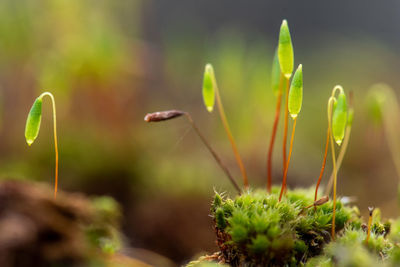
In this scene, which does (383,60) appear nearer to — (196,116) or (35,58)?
(196,116)

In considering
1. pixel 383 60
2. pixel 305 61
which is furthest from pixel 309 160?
pixel 305 61

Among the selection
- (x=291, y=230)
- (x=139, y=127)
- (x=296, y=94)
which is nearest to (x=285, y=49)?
(x=296, y=94)

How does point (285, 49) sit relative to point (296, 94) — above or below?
above

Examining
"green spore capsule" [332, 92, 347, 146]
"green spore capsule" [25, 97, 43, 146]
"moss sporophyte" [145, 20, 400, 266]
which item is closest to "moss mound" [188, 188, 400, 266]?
"moss sporophyte" [145, 20, 400, 266]

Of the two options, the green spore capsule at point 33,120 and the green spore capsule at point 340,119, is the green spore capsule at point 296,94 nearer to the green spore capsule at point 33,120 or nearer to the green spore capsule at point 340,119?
the green spore capsule at point 340,119

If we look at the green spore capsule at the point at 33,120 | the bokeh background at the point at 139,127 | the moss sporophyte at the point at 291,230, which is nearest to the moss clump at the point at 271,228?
the moss sporophyte at the point at 291,230

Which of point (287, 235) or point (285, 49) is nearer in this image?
point (287, 235)

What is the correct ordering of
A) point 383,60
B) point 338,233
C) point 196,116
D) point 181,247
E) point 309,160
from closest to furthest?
point 338,233
point 181,247
point 309,160
point 196,116
point 383,60

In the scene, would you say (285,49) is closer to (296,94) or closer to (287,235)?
(296,94)
